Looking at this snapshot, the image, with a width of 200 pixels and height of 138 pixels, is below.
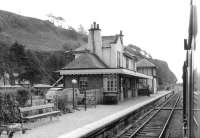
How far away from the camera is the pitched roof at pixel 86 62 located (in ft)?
93.6

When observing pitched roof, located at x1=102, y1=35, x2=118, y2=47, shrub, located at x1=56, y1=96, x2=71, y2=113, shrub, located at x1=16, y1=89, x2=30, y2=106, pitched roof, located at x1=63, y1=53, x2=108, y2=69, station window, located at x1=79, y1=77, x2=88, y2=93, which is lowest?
shrub, located at x1=56, y1=96, x2=71, y2=113

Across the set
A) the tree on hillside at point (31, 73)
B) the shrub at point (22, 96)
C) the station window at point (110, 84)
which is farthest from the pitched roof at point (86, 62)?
the tree on hillside at point (31, 73)

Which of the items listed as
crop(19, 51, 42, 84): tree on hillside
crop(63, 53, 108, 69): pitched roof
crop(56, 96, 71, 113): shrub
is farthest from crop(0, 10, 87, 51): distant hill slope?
crop(56, 96, 71, 113): shrub

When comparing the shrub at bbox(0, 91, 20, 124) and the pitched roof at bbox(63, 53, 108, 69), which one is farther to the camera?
the pitched roof at bbox(63, 53, 108, 69)

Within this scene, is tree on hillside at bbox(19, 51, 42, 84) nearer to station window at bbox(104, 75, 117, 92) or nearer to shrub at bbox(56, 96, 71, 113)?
station window at bbox(104, 75, 117, 92)

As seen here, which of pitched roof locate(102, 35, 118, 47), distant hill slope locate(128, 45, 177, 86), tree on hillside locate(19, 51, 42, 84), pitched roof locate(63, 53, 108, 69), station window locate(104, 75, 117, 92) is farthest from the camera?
distant hill slope locate(128, 45, 177, 86)

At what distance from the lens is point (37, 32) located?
125 meters

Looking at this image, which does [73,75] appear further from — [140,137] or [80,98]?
[140,137]

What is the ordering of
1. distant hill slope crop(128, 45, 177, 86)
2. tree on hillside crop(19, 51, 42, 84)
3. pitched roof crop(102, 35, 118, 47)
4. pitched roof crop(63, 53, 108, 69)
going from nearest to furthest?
pitched roof crop(63, 53, 108, 69) → pitched roof crop(102, 35, 118, 47) → tree on hillside crop(19, 51, 42, 84) → distant hill slope crop(128, 45, 177, 86)

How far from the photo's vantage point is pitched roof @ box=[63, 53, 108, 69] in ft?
93.6

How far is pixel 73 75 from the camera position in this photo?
2802 centimetres

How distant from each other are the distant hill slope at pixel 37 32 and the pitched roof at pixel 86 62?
231 feet

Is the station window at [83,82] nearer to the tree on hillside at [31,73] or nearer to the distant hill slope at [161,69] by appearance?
the tree on hillside at [31,73]

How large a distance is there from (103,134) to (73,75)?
15974mm
